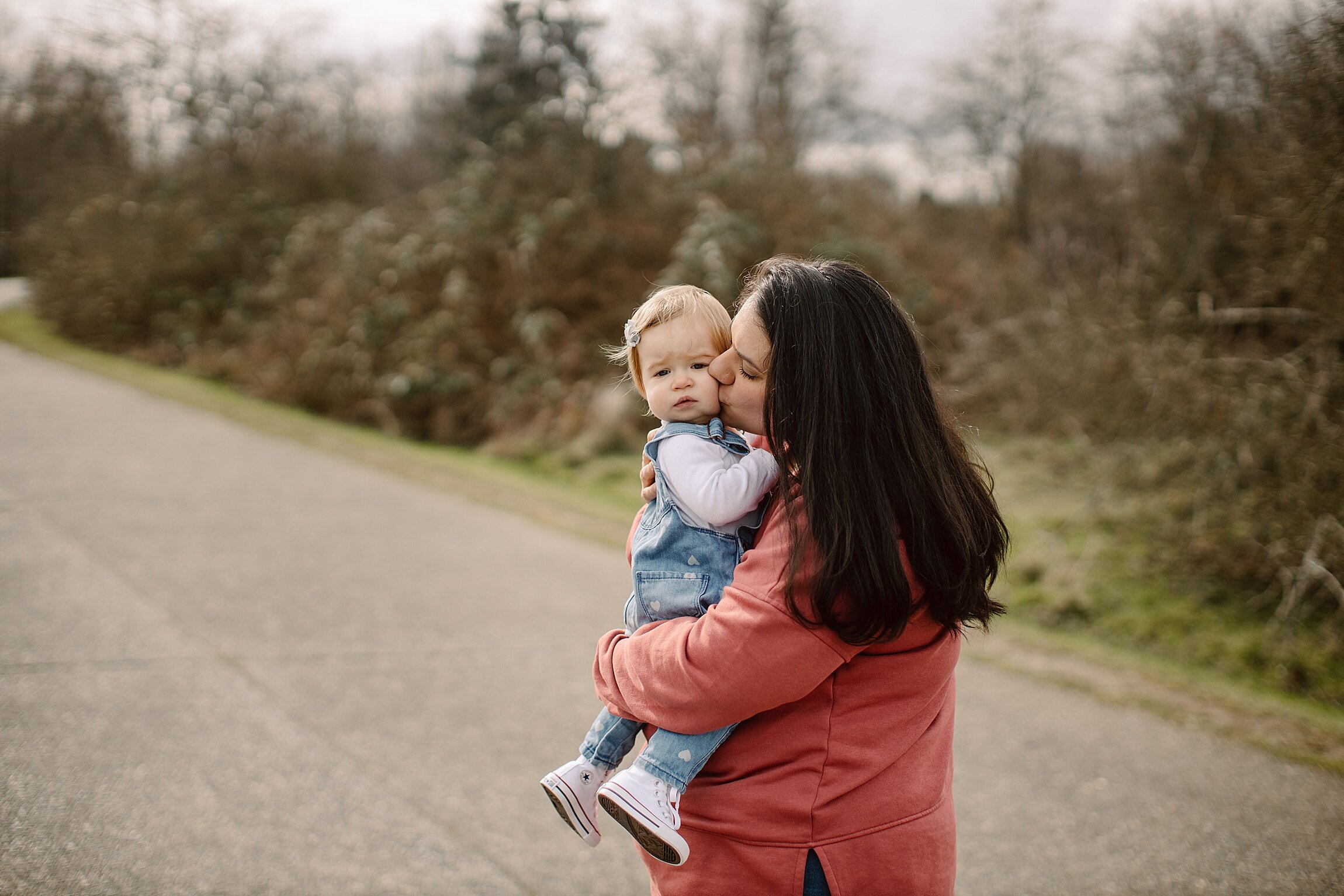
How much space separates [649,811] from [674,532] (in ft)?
1.60

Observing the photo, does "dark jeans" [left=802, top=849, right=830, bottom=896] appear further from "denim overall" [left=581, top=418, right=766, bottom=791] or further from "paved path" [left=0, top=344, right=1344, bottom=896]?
"paved path" [left=0, top=344, right=1344, bottom=896]

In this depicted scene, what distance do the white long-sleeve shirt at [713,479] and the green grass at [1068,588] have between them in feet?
9.56

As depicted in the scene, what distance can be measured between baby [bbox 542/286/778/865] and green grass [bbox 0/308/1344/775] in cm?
283

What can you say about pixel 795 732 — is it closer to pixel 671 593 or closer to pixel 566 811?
pixel 671 593

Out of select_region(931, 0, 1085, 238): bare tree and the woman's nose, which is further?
select_region(931, 0, 1085, 238): bare tree

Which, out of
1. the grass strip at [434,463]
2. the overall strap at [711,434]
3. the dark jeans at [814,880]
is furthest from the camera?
the grass strip at [434,463]

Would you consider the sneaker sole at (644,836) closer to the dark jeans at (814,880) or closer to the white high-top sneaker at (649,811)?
Answer: the white high-top sneaker at (649,811)

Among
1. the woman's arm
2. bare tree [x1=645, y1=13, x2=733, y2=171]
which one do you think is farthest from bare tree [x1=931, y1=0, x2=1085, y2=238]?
the woman's arm

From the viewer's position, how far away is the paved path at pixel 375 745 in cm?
286

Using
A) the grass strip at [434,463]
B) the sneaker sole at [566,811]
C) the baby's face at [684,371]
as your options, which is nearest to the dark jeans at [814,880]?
the sneaker sole at [566,811]

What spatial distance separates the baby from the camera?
1.59 metres

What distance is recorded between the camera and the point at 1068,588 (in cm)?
584

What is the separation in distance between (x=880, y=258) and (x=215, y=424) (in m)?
8.27

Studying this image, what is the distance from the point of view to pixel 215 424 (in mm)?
9664
